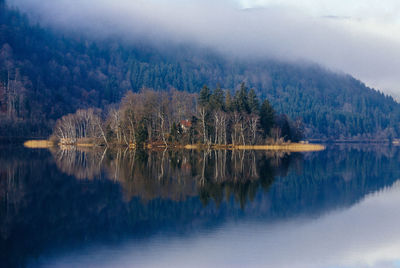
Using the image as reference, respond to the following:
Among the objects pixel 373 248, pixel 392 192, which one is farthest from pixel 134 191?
pixel 392 192

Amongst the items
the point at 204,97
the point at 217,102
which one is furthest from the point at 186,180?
the point at 204,97

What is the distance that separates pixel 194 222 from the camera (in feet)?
70.8

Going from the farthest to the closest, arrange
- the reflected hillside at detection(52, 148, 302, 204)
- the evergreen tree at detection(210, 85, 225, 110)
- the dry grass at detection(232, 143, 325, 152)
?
the evergreen tree at detection(210, 85, 225, 110) → the dry grass at detection(232, 143, 325, 152) → the reflected hillside at detection(52, 148, 302, 204)

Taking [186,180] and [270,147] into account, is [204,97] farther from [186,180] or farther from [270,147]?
[186,180]

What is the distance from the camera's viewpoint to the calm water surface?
16672mm

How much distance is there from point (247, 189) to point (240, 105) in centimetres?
6436

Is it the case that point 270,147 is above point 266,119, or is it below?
below

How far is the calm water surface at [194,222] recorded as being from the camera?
1667cm

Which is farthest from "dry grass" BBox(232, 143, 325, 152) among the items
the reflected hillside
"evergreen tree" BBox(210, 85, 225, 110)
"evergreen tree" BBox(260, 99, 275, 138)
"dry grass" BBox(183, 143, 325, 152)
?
the reflected hillside

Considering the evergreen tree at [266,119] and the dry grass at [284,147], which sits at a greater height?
the evergreen tree at [266,119]

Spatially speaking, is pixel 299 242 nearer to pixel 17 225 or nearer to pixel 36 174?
pixel 17 225

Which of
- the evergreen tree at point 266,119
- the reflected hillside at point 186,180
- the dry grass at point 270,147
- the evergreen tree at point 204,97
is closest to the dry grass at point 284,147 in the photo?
the dry grass at point 270,147

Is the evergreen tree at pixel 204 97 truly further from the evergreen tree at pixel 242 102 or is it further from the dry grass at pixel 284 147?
the dry grass at pixel 284 147

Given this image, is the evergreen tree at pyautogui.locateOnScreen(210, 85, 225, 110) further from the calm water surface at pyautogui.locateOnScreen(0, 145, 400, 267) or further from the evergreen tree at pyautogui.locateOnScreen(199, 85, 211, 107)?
the calm water surface at pyautogui.locateOnScreen(0, 145, 400, 267)
